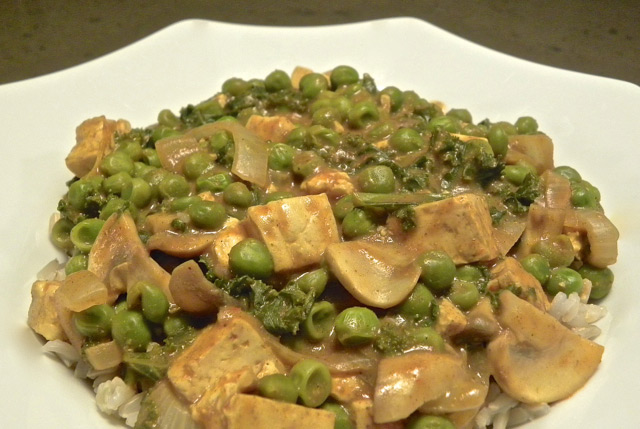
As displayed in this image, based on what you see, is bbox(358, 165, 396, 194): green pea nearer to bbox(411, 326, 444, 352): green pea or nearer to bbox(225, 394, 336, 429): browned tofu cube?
bbox(411, 326, 444, 352): green pea

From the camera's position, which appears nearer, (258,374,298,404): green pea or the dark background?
(258,374,298,404): green pea

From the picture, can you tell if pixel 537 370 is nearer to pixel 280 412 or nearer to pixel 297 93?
pixel 280 412

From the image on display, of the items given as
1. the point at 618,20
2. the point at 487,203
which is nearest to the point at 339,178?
the point at 487,203

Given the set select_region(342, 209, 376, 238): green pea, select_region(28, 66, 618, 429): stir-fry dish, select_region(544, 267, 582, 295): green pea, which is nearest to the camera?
select_region(28, 66, 618, 429): stir-fry dish

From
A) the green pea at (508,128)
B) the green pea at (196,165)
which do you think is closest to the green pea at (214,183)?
the green pea at (196,165)

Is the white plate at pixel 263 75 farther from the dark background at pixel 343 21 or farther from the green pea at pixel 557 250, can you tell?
the dark background at pixel 343 21

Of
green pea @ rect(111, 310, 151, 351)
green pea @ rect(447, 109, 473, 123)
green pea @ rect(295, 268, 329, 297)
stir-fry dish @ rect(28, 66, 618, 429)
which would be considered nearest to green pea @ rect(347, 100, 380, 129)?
stir-fry dish @ rect(28, 66, 618, 429)

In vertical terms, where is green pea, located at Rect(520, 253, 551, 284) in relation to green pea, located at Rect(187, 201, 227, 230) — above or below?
below
